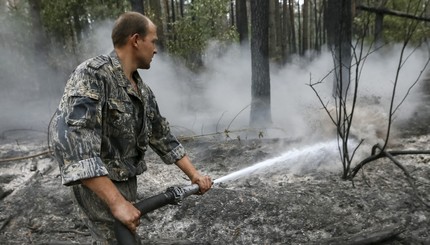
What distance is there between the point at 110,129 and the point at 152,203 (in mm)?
487

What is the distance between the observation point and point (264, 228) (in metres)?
3.85

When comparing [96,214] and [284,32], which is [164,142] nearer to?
[96,214]

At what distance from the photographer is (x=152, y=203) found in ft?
6.52

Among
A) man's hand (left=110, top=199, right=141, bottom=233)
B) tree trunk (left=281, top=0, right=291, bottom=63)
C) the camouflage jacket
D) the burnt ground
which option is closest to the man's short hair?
the camouflage jacket

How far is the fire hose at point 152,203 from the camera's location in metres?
1.80

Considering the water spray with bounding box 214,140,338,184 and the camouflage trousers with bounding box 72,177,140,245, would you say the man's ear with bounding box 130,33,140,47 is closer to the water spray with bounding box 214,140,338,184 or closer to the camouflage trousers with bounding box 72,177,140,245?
the camouflage trousers with bounding box 72,177,140,245

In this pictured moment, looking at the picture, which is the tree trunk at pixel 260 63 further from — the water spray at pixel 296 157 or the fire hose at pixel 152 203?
the fire hose at pixel 152 203

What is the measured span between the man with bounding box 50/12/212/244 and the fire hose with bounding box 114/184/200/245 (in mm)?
50

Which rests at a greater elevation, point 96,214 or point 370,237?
point 96,214

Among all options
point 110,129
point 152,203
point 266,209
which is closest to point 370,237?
point 266,209

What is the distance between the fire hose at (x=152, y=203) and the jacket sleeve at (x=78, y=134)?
28cm

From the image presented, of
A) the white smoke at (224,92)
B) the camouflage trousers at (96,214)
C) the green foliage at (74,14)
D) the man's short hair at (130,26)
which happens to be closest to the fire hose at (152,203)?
the camouflage trousers at (96,214)

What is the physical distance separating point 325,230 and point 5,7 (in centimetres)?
1718

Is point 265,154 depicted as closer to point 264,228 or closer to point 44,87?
point 264,228
